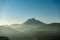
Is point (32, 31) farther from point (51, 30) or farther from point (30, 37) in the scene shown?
point (51, 30)

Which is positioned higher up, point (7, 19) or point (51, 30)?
point (7, 19)

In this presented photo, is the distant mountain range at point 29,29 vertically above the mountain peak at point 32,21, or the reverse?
the mountain peak at point 32,21

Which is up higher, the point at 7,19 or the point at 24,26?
A: the point at 7,19

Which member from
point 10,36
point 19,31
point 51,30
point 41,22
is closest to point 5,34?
point 10,36

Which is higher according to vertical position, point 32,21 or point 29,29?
point 32,21

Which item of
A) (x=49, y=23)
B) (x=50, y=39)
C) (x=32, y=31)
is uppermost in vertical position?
(x=49, y=23)

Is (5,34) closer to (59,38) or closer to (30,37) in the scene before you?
(30,37)

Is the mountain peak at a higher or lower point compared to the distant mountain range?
higher

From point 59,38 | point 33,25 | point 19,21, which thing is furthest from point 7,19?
point 59,38
